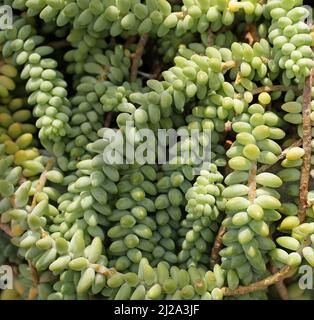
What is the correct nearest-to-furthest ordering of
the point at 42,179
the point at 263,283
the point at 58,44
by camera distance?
the point at 263,283 < the point at 42,179 < the point at 58,44

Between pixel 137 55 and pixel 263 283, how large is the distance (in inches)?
23.1

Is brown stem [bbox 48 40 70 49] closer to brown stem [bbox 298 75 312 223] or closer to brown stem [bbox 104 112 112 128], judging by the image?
brown stem [bbox 104 112 112 128]

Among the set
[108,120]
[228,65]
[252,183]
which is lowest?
[252,183]

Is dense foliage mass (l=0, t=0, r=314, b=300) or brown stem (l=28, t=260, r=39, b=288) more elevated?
dense foliage mass (l=0, t=0, r=314, b=300)

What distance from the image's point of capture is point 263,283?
110cm

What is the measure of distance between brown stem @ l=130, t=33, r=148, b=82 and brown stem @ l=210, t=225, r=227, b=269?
1.37 ft

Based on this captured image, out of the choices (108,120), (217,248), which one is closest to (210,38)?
(108,120)

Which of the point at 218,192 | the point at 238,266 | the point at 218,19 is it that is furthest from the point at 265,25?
the point at 238,266

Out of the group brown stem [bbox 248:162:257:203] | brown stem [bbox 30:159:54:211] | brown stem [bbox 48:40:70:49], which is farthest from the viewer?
brown stem [bbox 48:40:70:49]

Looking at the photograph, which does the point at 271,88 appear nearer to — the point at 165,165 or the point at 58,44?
the point at 165,165

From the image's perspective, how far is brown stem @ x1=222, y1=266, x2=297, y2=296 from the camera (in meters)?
1.09

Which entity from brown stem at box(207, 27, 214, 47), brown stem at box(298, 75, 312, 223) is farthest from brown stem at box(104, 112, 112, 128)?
brown stem at box(298, 75, 312, 223)

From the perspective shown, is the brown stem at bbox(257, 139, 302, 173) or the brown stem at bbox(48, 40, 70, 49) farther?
the brown stem at bbox(48, 40, 70, 49)

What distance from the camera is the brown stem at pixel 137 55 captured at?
128 cm
